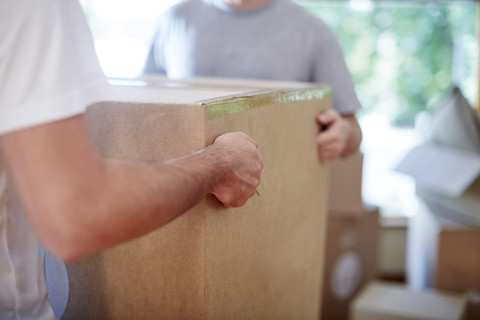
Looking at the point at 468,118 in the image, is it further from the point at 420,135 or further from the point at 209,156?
the point at 209,156

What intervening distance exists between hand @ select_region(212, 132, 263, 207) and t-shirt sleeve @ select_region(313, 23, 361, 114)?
2.31ft

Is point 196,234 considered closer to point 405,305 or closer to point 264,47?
point 264,47

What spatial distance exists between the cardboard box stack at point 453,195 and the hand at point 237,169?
1.31 m

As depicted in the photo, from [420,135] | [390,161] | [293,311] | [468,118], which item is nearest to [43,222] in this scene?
[293,311]

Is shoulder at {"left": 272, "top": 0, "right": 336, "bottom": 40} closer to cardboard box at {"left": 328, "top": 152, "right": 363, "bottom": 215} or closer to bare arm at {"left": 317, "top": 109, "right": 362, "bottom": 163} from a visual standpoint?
bare arm at {"left": 317, "top": 109, "right": 362, "bottom": 163}

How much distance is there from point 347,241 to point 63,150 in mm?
1696

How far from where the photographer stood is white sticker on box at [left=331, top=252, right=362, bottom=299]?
202 centimetres

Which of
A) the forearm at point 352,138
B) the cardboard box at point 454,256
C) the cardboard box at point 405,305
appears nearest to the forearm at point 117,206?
the forearm at point 352,138

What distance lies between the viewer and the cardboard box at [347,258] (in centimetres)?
200

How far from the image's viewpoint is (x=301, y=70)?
143 centimetres

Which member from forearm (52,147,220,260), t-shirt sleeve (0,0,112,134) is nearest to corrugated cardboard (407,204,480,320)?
forearm (52,147,220,260)

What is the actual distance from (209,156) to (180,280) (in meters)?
0.18

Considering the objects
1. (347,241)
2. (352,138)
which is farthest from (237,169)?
(347,241)

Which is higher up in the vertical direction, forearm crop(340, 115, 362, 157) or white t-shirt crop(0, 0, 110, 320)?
white t-shirt crop(0, 0, 110, 320)
